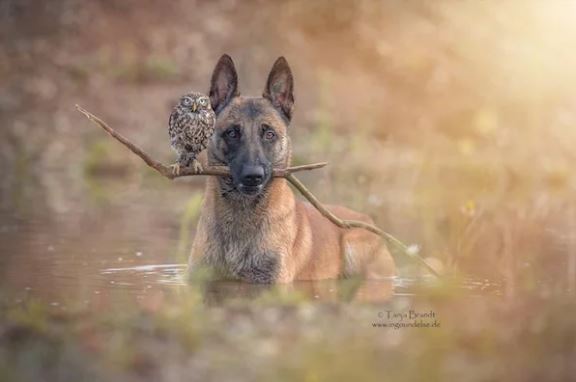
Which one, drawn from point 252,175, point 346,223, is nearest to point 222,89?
point 252,175

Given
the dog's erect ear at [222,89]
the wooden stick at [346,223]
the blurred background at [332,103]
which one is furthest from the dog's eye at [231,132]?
the blurred background at [332,103]

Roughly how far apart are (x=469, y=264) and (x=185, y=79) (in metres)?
9.21

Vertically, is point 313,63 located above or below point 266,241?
above

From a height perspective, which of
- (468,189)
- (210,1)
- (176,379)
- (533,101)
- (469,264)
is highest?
(210,1)

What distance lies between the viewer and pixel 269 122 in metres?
8.16

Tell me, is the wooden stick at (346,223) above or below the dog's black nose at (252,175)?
below

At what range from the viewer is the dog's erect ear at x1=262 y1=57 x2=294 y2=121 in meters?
8.38

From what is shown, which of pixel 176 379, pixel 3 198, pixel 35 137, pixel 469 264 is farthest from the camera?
pixel 35 137

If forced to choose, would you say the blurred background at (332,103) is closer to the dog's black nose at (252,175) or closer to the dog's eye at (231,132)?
the dog's eye at (231,132)

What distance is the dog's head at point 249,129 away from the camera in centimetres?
776

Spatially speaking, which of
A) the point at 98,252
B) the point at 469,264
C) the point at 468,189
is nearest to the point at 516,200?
the point at 468,189

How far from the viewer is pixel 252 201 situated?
8258mm

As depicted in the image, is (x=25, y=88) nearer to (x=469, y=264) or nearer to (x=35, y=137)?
(x=35, y=137)

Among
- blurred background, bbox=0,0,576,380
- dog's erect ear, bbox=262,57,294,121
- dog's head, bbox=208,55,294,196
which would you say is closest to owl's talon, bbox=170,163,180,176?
dog's head, bbox=208,55,294,196
